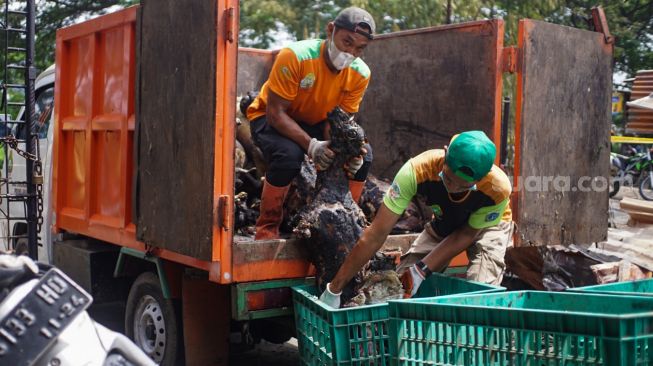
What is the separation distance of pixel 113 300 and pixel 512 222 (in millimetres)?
2717

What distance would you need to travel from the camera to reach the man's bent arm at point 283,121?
15.7 feet

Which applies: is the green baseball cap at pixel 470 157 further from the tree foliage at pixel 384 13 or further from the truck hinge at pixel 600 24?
the tree foliage at pixel 384 13

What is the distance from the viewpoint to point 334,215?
446 cm

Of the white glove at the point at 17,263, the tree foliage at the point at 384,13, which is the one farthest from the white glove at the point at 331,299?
the tree foliage at the point at 384,13

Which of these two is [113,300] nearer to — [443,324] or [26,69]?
[26,69]

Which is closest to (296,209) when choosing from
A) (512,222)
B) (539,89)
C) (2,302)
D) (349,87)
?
(349,87)

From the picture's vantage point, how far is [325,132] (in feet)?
17.0

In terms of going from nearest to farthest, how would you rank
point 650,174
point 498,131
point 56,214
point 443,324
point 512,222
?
point 443,324 < point 512,222 < point 498,131 < point 56,214 < point 650,174

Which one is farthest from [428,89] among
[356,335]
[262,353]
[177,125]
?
[356,335]

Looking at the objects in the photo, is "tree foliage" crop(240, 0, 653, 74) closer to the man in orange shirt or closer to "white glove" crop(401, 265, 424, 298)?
the man in orange shirt

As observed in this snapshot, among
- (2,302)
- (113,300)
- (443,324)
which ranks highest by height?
(2,302)

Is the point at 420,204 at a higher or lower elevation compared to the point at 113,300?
higher

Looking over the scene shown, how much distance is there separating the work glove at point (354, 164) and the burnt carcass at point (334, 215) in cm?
3

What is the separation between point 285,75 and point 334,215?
957 mm
